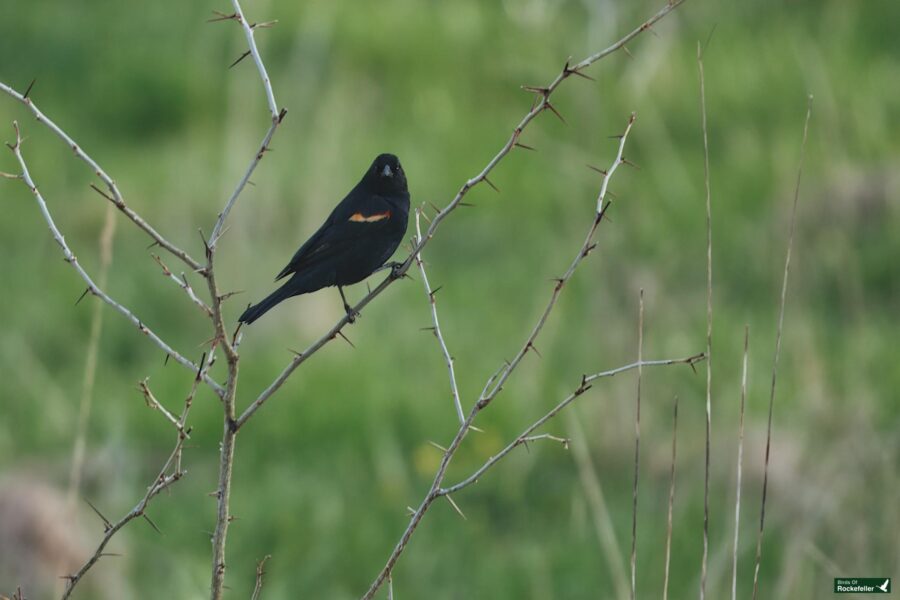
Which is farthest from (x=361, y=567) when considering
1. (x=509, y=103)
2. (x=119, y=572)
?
(x=509, y=103)

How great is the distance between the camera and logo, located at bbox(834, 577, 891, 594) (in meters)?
4.26

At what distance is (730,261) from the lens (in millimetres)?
8328

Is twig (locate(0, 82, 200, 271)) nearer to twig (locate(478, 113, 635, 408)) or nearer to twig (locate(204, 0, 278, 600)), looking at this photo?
twig (locate(204, 0, 278, 600))

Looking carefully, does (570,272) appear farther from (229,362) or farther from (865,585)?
(865,585)

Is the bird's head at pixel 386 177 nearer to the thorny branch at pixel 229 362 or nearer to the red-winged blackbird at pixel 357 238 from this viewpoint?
the red-winged blackbird at pixel 357 238

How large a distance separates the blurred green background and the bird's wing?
3.71 feet

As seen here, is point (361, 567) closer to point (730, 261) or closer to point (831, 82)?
point (730, 261)

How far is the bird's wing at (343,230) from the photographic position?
9.79 feet

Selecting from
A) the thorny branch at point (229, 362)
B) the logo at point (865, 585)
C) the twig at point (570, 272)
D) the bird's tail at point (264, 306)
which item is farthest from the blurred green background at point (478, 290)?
the thorny branch at point (229, 362)

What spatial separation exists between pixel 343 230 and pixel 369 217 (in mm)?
114

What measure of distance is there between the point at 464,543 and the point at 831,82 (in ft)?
18.2

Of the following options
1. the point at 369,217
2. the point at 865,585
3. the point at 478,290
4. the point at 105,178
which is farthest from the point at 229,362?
the point at 478,290

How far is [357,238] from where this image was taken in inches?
122

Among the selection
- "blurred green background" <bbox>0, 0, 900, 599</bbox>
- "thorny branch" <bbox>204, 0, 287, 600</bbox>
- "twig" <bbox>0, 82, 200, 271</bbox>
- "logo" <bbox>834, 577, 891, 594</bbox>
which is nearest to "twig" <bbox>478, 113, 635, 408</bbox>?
"thorny branch" <bbox>204, 0, 287, 600</bbox>
